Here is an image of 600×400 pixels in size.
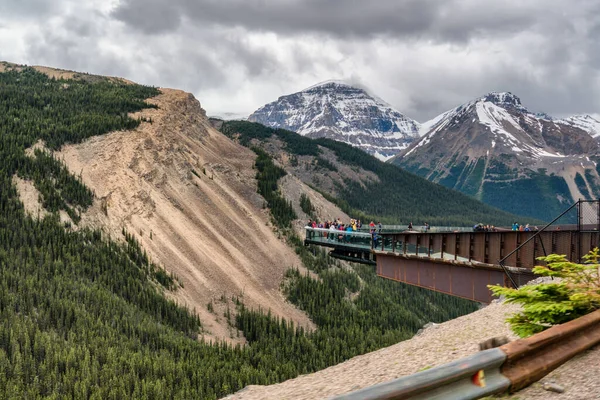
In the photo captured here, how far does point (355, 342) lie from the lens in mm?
57375

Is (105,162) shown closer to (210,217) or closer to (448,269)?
(210,217)

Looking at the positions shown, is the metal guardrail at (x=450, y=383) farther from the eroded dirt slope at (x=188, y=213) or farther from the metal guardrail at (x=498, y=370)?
the eroded dirt slope at (x=188, y=213)

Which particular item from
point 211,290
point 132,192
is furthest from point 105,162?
point 211,290

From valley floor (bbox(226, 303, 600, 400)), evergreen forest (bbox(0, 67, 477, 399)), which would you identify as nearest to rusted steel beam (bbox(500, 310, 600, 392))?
valley floor (bbox(226, 303, 600, 400))

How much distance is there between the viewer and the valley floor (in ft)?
22.0

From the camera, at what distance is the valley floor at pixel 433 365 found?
22.0 feet

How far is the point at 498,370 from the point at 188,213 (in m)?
64.2

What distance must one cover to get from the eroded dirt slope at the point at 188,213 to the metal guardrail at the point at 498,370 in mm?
46352

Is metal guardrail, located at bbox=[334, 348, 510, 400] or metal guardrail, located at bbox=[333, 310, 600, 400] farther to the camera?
metal guardrail, located at bbox=[333, 310, 600, 400]

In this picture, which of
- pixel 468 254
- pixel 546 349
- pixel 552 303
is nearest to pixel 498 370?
pixel 546 349

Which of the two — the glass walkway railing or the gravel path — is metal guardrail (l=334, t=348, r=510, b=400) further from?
the glass walkway railing

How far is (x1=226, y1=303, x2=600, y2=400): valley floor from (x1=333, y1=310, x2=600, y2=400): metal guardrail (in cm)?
18

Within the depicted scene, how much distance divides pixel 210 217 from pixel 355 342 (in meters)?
26.5

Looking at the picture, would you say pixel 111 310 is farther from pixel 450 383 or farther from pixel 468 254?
pixel 450 383
